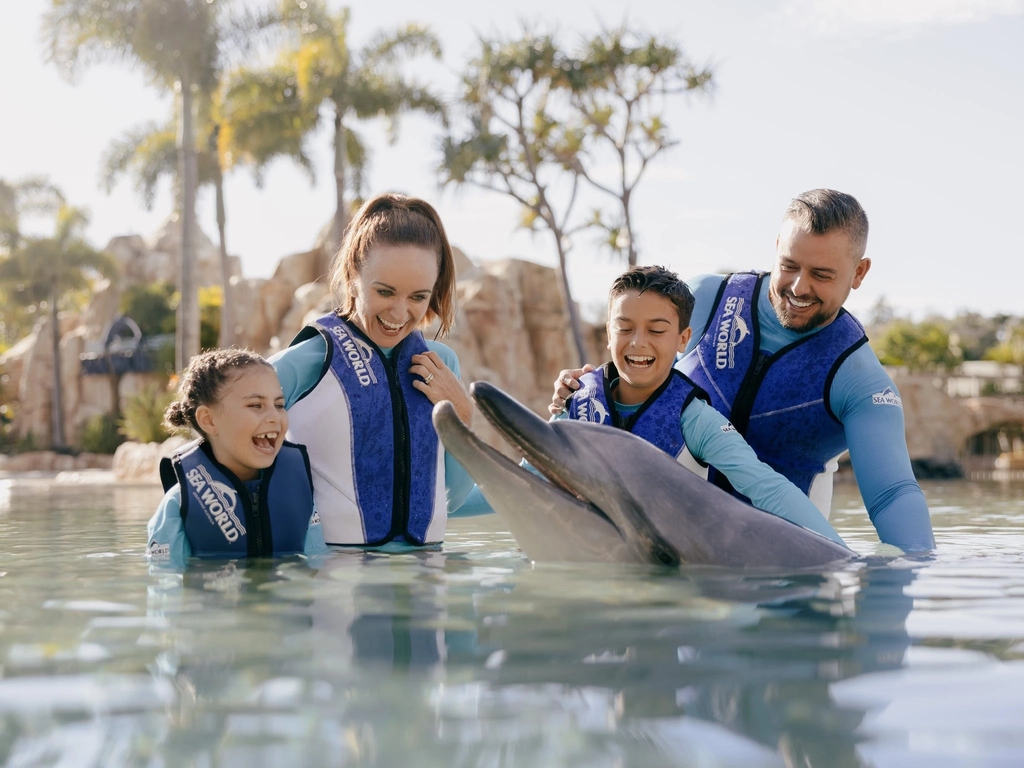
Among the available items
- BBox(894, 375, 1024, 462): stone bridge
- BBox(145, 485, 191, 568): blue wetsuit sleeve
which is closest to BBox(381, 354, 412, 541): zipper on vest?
BBox(145, 485, 191, 568): blue wetsuit sleeve

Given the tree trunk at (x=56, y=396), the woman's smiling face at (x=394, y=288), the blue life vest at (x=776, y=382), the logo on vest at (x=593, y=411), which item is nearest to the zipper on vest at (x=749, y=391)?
the blue life vest at (x=776, y=382)

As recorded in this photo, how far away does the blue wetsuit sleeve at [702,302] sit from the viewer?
436 centimetres

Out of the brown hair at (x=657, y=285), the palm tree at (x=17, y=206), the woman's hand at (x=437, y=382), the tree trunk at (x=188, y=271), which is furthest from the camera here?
the palm tree at (x=17, y=206)

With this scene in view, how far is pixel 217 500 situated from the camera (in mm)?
3607

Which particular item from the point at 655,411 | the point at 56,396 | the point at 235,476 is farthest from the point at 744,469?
the point at 56,396

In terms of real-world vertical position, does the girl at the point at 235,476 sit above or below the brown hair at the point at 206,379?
below

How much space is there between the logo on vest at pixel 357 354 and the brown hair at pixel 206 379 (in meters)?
0.29

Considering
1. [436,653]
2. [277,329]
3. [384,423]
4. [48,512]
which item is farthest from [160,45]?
[436,653]

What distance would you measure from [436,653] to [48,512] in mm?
6972

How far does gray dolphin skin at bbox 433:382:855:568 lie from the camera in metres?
2.86

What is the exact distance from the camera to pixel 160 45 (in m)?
21.8

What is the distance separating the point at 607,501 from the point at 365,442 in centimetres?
114

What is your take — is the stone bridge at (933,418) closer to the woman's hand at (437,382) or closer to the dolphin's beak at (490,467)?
the woman's hand at (437,382)

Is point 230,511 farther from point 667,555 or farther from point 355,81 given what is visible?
point 355,81
